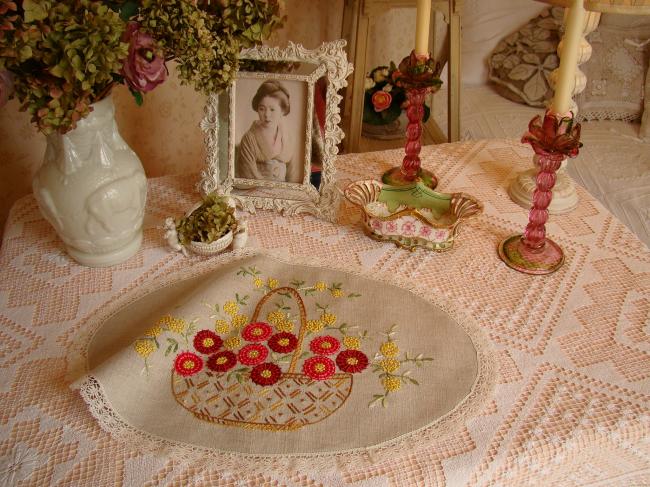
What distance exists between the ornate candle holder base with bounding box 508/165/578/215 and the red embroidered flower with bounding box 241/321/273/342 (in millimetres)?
605

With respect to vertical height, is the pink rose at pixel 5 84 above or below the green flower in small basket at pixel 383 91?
above

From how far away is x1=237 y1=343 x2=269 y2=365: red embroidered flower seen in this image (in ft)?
2.72

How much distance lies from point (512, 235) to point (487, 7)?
1.24 m

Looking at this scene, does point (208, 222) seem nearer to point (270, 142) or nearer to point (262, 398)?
point (270, 142)

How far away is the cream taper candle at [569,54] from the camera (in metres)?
0.93

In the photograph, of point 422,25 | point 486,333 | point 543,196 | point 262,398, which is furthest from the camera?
point 422,25

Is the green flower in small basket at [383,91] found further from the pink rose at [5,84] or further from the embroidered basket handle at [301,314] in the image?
the pink rose at [5,84]

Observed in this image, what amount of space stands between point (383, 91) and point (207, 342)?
1287 millimetres

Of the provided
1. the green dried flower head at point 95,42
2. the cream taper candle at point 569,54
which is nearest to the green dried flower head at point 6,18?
the green dried flower head at point 95,42

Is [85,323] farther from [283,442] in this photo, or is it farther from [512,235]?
[512,235]

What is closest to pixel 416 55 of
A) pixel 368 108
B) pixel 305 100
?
pixel 305 100

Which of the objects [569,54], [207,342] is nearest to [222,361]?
[207,342]

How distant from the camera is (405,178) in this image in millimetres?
1239

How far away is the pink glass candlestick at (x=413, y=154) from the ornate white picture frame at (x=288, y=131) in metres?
0.17
